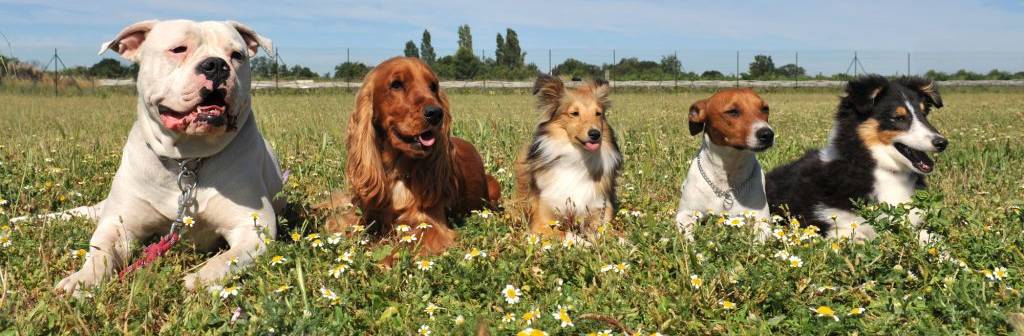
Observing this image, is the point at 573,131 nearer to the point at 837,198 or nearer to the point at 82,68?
the point at 837,198

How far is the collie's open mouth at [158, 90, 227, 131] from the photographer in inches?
138

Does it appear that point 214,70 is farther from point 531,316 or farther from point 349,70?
point 349,70

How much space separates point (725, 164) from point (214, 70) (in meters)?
3.36

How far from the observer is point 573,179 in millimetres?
5059

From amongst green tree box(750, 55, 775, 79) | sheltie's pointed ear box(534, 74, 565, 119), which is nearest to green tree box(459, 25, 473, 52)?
green tree box(750, 55, 775, 79)

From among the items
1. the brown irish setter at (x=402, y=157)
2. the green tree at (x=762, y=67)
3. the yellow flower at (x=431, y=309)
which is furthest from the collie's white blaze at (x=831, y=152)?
the green tree at (x=762, y=67)

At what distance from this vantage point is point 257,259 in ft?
11.7

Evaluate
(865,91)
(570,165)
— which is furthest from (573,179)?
(865,91)

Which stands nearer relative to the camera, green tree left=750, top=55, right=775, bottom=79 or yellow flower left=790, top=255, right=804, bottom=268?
yellow flower left=790, top=255, right=804, bottom=268

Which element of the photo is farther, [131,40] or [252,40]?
[252,40]

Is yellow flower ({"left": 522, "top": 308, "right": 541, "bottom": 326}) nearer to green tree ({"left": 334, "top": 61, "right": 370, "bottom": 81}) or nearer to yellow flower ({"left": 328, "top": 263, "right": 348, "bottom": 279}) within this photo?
yellow flower ({"left": 328, "top": 263, "right": 348, "bottom": 279})

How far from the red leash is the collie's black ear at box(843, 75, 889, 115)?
457 cm

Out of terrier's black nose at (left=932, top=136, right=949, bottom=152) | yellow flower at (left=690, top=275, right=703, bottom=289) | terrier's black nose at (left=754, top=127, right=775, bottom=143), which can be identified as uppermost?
terrier's black nose at (left=754, top=127, right=775, bottom=143)

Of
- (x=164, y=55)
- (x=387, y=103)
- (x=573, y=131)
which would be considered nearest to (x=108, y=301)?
(x=164, y=55)
